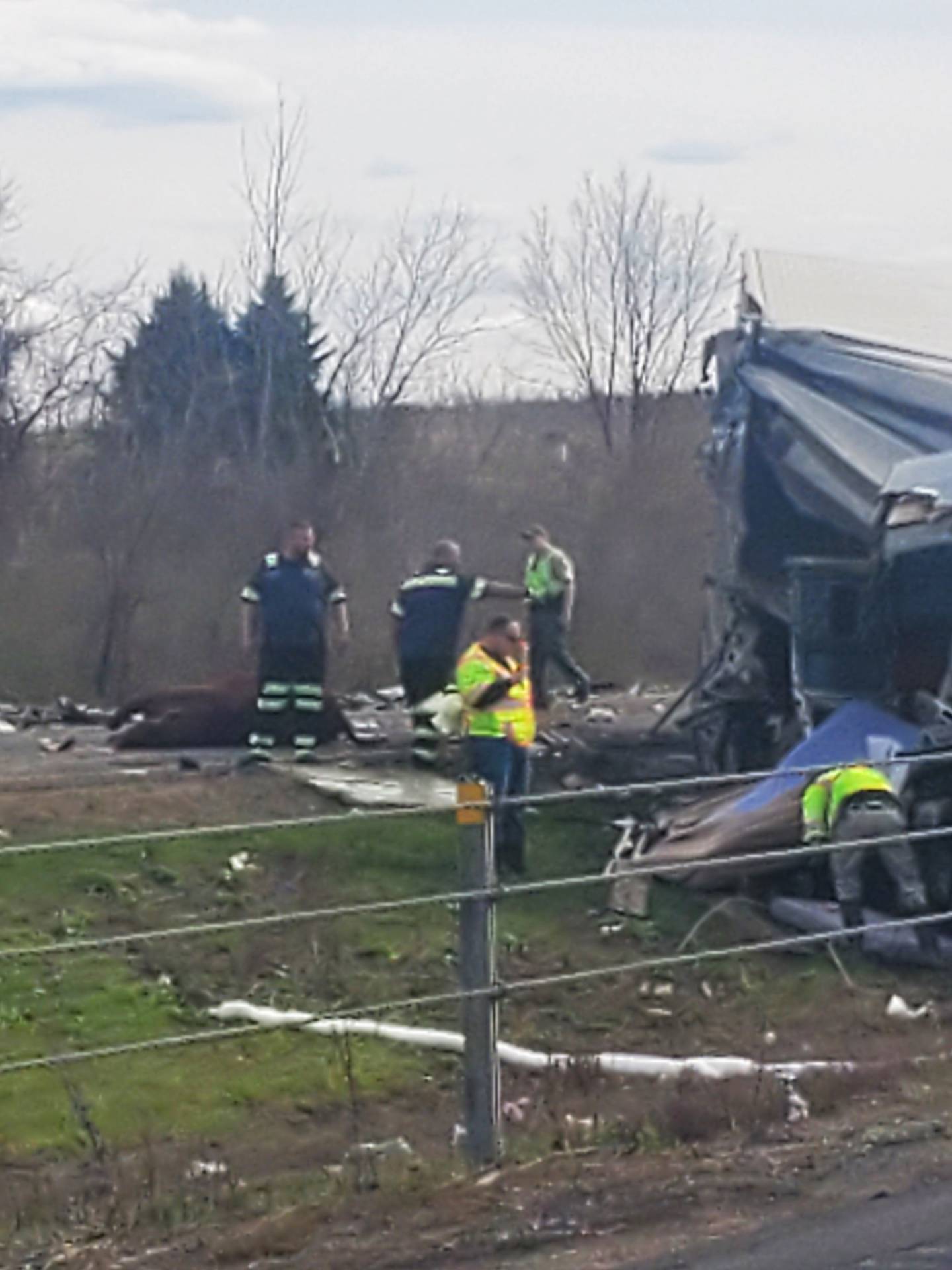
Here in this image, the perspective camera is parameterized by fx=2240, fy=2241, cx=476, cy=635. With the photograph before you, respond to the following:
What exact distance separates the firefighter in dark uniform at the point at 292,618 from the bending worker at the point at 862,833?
17.4 feet

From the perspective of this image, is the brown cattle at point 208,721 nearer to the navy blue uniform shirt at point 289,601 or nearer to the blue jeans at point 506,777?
the navy blue uniform shirt at point 289,601

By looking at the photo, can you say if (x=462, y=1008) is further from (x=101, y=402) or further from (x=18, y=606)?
(x=101, y=402)

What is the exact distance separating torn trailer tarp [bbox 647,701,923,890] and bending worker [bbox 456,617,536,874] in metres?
1.15

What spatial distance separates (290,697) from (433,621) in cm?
127

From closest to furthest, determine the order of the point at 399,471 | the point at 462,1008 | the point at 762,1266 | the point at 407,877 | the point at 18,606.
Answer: the point at 762,1266 < the point at 462,1008 < the point at 407,877 < the point at 18,606 < the point at 399,471

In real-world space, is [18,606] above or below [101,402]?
below

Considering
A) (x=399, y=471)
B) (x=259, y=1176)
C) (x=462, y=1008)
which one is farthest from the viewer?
(x=399, y=471)

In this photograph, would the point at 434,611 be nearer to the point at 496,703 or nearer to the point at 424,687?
the point at 424,687

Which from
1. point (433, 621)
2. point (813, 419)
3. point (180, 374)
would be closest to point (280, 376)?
point (180, 374)

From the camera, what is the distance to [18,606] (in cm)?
3528

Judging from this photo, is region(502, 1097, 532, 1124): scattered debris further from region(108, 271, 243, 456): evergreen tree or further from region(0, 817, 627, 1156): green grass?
region(108, 271, 243, 456): evergreen tree

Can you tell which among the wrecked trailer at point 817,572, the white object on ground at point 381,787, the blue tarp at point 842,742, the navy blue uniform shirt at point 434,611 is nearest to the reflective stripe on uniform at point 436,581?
the navy blue uniform shirt at point 434,611

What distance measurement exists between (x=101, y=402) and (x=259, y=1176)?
34.0 meters

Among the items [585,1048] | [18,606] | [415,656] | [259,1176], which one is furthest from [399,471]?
[259,1176]
